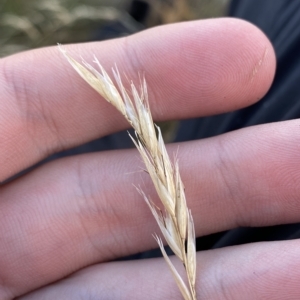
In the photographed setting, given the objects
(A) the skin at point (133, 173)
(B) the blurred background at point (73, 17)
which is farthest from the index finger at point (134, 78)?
(B) the blurred background at point (73, 17)

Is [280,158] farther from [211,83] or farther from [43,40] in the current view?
[43,40]

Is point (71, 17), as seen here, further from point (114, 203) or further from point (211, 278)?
point (211, 278)

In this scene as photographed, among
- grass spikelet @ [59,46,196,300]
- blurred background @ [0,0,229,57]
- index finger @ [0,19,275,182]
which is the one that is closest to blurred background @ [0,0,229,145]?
blurred background @ [0,0,229,57]

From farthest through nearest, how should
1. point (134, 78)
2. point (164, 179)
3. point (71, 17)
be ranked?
1. point (71, 17)
2. point (134, 78)
3. point (164, 179)

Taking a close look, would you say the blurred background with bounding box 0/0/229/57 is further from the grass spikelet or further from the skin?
the grass spikelet

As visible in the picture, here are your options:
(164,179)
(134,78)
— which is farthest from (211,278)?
(134,78)

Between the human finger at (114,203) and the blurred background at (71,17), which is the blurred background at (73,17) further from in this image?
the human finger at (114,203)

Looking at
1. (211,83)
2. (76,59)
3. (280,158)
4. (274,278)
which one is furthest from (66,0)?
(274,278)

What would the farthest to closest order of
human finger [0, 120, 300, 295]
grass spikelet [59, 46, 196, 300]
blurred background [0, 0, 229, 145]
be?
blurred background [0, 0, 229, 145] < human finger [0, 120, 300, 295] < grass spikelet [59, 46, 196, 300]
